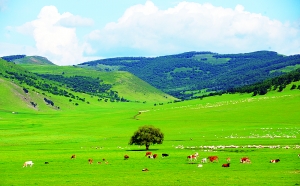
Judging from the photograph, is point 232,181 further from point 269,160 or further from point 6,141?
point 6,141

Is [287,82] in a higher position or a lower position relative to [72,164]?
higher

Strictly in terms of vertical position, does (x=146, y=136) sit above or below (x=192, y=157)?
above

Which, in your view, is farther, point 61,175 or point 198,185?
point 61,175

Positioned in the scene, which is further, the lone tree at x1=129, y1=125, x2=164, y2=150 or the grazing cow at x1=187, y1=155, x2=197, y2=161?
the lone tree at x1=129, y1=125, x2=164, y2=150

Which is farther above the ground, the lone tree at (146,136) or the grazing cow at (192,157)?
the lone tree at (146,136)

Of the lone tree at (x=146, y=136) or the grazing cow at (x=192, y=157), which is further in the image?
the lone tree at (x=146, y=136)

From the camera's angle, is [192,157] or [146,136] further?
[146,136]

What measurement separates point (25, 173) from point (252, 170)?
21.9 meters

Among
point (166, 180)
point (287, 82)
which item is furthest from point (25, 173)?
point (287, 82)

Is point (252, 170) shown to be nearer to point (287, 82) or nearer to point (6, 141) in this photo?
point (6, 141)

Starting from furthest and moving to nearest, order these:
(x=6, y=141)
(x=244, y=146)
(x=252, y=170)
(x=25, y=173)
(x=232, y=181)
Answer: (x=6, y=141) < (x=244, y=146) < (x=25, y=173) < (x=252, y=170) < (x=232, y=181)


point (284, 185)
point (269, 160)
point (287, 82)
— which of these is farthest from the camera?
point (287, 82)

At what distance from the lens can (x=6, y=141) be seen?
94.9 meters

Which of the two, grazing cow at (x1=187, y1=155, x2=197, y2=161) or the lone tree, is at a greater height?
the lone tree
